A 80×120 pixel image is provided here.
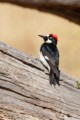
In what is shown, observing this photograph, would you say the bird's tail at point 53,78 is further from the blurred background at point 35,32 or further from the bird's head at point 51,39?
the blurred background at point 35,32

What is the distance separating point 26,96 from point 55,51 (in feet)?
2.97

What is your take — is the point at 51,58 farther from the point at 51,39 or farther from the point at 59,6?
the point at 59,6

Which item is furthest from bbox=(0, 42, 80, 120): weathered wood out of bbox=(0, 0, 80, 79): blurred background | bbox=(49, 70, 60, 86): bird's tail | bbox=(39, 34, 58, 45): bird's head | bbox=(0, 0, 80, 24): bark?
bbox=(0, 0, 80, 79): blurred background

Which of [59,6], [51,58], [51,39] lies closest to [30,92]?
[51,58]

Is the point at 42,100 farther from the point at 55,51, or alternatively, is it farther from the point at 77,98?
the point at 55,51

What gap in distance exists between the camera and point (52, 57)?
4.05 m

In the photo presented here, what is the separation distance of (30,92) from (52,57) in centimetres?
73

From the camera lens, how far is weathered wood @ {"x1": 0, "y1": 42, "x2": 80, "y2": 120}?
3.24 meters

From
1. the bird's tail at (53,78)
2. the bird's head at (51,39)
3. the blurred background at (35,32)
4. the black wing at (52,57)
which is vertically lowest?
the blurred background at (35,32)

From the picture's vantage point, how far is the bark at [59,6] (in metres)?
5.09

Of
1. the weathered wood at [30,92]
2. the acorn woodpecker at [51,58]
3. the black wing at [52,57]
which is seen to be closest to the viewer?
the weathered wood at [30,92]

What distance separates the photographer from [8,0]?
16.6ft

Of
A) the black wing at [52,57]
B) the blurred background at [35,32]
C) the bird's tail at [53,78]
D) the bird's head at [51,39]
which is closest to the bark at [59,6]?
the bird's head at [51,39]

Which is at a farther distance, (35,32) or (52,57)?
(35,32)
